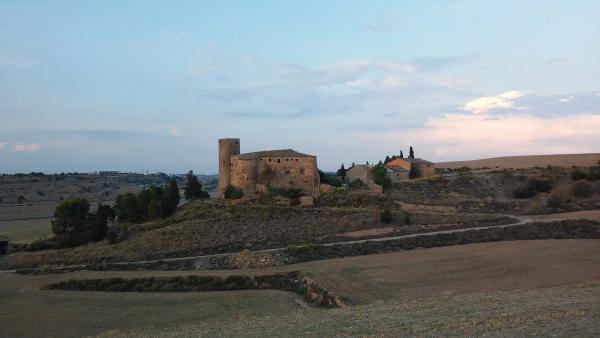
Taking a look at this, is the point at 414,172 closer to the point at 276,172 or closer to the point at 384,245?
the point at 276,172

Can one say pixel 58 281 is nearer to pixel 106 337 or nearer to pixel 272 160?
pixel 106 337

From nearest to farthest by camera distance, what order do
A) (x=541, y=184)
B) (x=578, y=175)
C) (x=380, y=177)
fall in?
(x=380, y=177) → (x=541, y=184) → (x=578, y=175)

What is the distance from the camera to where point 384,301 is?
2055cm

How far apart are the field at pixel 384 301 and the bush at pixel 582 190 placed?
2195 centimetres

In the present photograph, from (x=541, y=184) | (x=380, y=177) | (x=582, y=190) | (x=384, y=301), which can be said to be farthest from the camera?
(x=541, y=184)

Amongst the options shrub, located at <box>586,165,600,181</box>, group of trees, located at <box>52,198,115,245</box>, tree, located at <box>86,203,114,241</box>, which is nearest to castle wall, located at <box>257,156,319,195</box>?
tree, located at <box>86,203,114,241</box>

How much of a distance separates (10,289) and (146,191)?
904 inches

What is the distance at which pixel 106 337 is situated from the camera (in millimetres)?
16766

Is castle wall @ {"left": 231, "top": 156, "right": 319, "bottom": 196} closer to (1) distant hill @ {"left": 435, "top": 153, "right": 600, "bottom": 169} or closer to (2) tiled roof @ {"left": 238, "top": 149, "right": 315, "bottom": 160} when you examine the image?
(2) tiled roof @ {"left": 238, "top": 149, "right": 315, "bottom": 160}

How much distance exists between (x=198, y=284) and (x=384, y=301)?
11.5 metres

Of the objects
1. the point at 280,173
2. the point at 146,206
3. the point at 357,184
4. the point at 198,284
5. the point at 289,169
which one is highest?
the point at 289,169

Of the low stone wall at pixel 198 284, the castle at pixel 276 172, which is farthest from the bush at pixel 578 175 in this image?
the low stone wall at pixel 198 284

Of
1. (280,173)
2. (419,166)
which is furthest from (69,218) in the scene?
(419,166)

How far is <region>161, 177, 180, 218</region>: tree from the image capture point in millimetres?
49031
